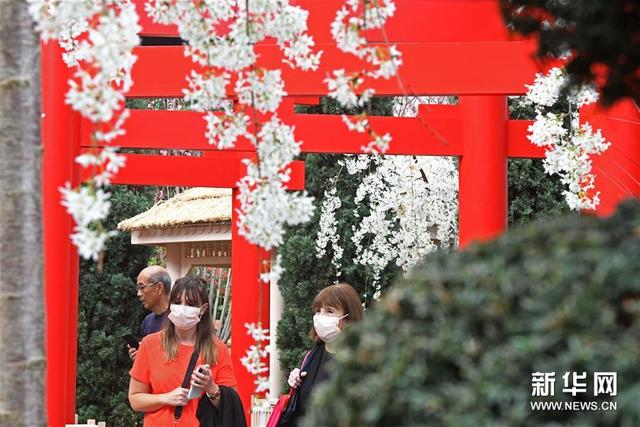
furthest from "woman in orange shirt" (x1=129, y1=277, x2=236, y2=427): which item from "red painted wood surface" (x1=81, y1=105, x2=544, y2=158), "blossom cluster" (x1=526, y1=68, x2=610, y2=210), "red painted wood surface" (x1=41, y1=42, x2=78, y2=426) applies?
"red painted wood surface" (x1=81, y1=105, x2=544, y2=158)

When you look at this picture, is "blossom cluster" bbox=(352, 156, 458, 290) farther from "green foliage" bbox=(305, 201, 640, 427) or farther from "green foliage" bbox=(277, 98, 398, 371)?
"green foliage" bbox=(305, 201, 640, 427)

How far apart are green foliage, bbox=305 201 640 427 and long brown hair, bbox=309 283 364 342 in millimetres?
3239

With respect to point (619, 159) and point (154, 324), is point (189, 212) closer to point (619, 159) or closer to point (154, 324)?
point (154, 324)

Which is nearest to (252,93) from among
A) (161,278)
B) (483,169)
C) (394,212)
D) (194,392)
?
(194,392)

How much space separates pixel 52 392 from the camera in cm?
644

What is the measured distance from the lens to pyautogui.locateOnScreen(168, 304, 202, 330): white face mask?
517 centimetres

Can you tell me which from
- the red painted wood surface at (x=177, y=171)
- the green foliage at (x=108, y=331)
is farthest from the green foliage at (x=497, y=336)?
the green foliage at (x=108, y=331)

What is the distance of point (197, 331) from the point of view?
525cm

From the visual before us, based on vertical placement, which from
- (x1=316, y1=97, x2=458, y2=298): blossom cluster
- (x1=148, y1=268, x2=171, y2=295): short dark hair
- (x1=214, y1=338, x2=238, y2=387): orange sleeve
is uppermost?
(x1=316, y1=97, x2=458, y2=298): blossom cluster

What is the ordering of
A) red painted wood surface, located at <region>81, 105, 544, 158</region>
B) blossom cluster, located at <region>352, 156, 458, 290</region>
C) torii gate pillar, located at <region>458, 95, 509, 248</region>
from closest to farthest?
torii gate pillar, located at <region>458, 95, 509, 248</region>
red painted wood surface, located at <region>81, 105, 544, 158</region>
blossom cluster, located at <region>352, 156, 458, 290</region>

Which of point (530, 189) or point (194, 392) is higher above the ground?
point (530, 189)

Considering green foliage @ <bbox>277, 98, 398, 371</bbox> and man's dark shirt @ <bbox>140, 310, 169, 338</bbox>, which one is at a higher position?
green foliage @ <bbox>277, 98, 398, 371</bbox>

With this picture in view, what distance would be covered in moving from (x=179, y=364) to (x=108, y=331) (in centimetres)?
911

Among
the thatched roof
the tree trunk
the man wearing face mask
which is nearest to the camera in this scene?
the tree trunk
